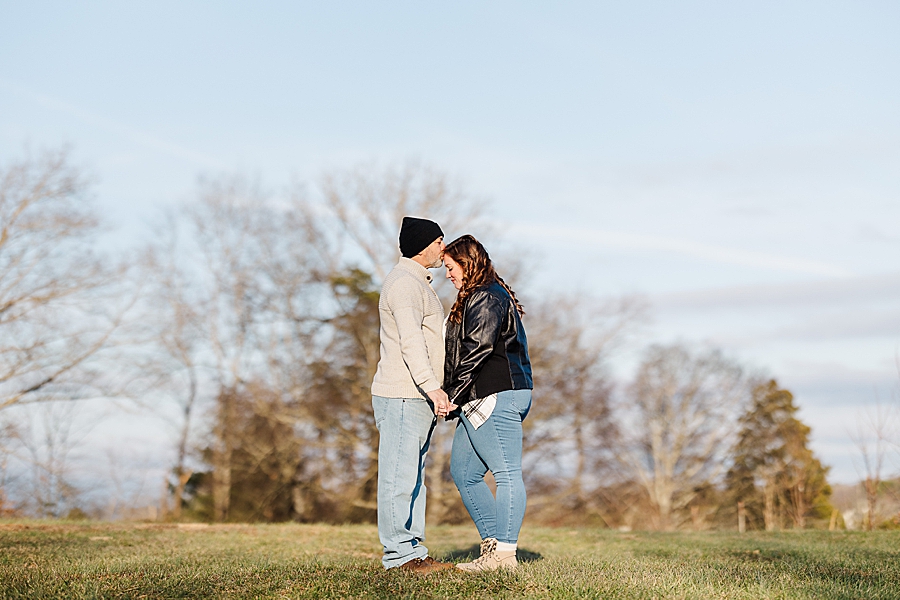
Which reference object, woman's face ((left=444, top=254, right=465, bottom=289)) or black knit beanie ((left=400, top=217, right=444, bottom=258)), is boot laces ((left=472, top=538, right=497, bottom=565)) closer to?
woman's face ((left=444, top=254, right=465, bottom=289))

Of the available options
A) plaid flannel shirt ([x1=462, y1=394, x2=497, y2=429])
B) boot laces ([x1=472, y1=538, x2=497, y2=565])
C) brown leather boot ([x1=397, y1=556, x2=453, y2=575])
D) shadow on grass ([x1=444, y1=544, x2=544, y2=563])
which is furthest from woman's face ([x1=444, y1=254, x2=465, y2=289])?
shadow on grass ([x1=444, y1=544, x2=544, y2=563])

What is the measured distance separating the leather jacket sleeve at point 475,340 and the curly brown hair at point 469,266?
0.48ft

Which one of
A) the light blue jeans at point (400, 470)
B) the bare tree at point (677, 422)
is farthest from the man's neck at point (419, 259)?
the bare tree at point (677, 422)

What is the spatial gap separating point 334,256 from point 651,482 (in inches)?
711

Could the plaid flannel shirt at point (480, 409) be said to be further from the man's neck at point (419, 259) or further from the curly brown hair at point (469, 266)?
the man's neck at point (419, 259)

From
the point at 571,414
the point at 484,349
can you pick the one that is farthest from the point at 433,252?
the point at 571,414

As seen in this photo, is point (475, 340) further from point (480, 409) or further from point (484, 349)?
point (480, 409)

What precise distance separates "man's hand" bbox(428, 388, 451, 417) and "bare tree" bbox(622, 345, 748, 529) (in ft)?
101

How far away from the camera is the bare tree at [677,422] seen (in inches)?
1329

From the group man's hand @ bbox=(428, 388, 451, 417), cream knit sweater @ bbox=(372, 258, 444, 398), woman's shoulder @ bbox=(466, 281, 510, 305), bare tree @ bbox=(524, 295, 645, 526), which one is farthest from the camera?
bare tree @ bbox=(524, 295, 645, 526)

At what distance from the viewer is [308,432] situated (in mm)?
25656

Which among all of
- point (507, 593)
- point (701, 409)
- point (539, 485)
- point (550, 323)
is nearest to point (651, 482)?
point (701, 409)

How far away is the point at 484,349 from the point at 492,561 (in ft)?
4.17

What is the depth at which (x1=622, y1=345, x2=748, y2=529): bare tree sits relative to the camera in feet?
111
